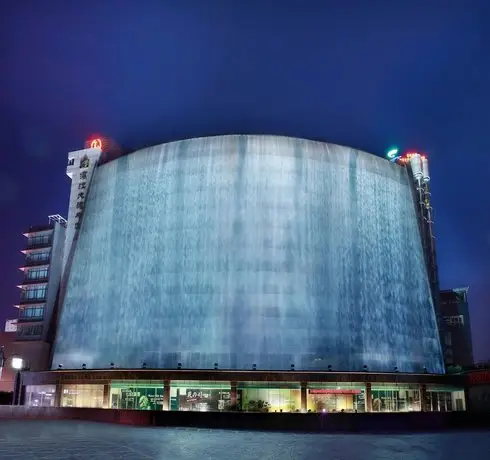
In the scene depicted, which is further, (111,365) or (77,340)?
(77,340)

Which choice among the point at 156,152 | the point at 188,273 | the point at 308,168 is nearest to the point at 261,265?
the point at 188,273

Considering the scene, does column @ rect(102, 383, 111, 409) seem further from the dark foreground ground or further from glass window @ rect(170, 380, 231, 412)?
the dark foreground ground

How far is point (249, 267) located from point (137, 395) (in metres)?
18.6

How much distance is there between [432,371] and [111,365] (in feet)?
130

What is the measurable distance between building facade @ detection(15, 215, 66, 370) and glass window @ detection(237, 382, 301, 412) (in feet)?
123

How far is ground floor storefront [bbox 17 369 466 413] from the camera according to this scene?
60688mm

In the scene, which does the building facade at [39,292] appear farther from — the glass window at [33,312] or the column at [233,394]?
the column at [233,394]

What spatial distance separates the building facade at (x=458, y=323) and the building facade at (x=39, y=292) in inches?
2699

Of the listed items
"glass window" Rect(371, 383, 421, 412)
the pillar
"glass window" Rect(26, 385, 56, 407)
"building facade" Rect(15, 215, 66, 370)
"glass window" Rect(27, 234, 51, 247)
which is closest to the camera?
"glass window" Rect(371, 383, 421, 412)

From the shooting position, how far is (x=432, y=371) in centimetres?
7325

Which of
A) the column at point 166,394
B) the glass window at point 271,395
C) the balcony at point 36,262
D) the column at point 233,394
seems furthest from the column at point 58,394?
the balcony at point 36,262

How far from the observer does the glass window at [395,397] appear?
63.9 meters

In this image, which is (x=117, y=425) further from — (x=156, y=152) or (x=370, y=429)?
(x=156, y=152)

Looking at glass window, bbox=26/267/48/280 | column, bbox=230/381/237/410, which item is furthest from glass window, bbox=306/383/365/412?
glass window, bbox=26/267/48/280
